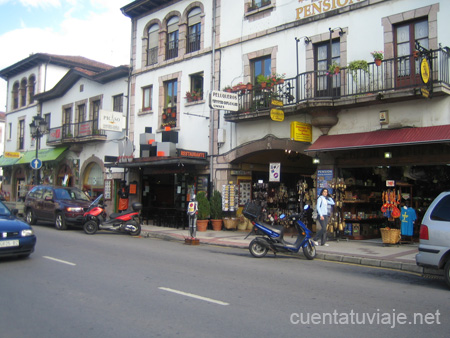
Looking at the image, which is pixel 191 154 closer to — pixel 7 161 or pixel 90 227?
pixel 90 227

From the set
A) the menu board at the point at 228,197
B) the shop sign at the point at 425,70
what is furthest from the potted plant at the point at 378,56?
the menu board at the point at 228,197

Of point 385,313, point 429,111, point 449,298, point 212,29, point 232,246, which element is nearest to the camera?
point 385,313

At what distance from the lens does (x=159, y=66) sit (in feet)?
68.9

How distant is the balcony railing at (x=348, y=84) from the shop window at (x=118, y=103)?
915 centimetres

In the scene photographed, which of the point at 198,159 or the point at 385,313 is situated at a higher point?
the point at 198,159

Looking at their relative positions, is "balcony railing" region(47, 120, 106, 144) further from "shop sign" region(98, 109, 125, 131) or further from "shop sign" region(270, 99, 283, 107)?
"shop sign" region(270, 99, 283, 107)

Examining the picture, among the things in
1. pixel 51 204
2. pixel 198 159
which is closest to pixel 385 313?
pixel 198 159

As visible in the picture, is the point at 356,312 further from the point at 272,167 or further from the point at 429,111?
the point at 272,167

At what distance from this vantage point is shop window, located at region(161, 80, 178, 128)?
20156 millimetres

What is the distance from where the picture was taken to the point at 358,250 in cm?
1174

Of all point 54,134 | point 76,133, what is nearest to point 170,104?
point 76,133

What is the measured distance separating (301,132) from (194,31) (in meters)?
8.57

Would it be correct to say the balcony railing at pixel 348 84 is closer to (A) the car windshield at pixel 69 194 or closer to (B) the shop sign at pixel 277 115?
(B) the shop sign at pixel 277 115

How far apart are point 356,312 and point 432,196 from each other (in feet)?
30.7
